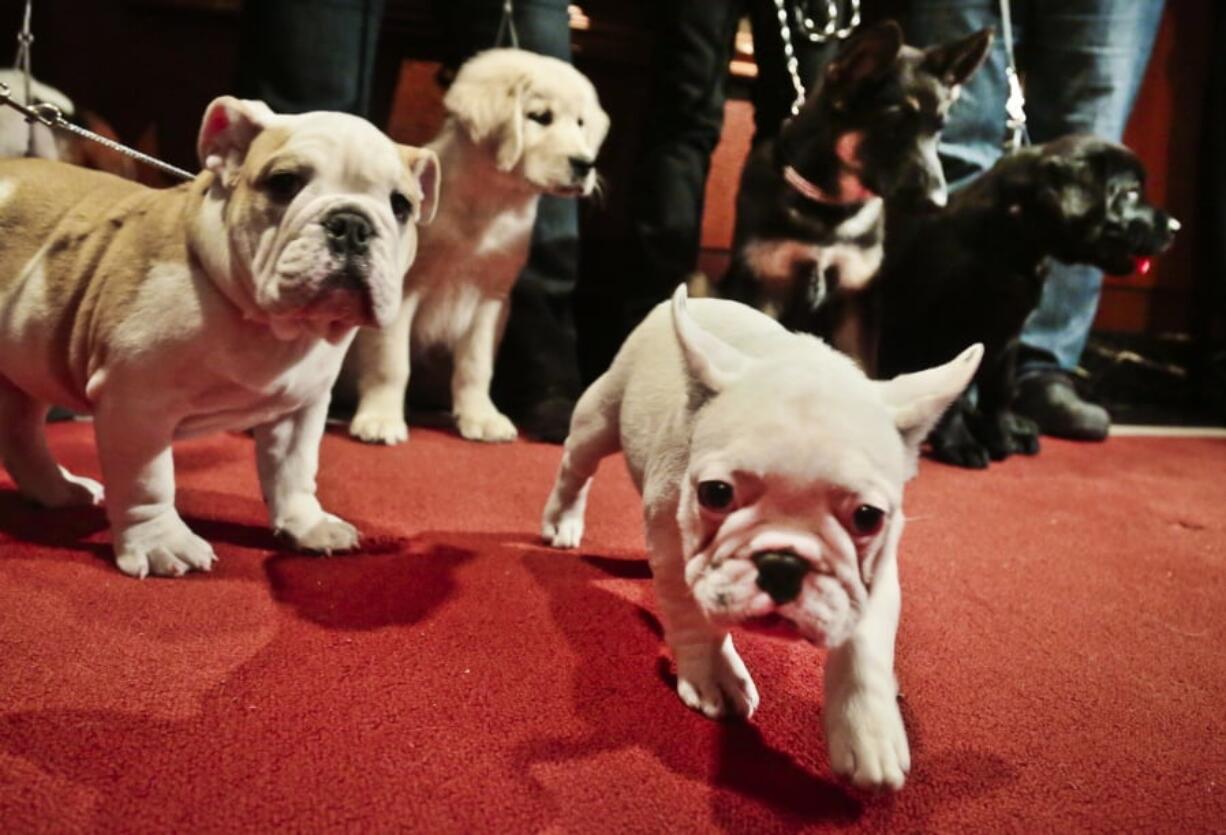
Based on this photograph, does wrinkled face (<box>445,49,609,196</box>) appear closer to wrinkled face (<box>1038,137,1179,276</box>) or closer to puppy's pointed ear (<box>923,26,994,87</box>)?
puppy's pointed ear (<box>923,26,994,87</box>)

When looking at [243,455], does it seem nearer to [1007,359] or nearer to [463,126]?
[463,126]

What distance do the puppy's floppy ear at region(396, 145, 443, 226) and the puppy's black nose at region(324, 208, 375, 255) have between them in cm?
17

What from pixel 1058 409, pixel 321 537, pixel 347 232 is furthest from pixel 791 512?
pixel 1058 409

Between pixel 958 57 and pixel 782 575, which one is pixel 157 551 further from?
pixel 958 57

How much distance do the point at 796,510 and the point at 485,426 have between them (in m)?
1.79

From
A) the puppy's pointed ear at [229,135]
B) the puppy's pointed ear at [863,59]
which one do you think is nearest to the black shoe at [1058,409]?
the puppy's pointed ear at [863,59]

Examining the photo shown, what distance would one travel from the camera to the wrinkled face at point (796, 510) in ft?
2.91

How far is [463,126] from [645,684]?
5.83 ft

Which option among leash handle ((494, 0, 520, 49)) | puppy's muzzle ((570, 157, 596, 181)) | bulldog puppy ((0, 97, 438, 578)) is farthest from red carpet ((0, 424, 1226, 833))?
leash handle ((494, 0, 520, 49))

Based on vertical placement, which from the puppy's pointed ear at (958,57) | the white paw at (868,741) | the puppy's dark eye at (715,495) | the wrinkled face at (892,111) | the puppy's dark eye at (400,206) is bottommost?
the white paw at (868,741)

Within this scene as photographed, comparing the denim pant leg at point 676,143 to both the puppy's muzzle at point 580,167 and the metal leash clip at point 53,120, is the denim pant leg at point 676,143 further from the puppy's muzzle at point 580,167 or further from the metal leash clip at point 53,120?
the metal leash clip at point 53,120

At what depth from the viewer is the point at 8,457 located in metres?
1.63

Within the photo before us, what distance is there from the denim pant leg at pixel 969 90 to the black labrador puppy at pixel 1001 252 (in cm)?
43

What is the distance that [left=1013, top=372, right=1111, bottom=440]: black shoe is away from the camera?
3068 mm
